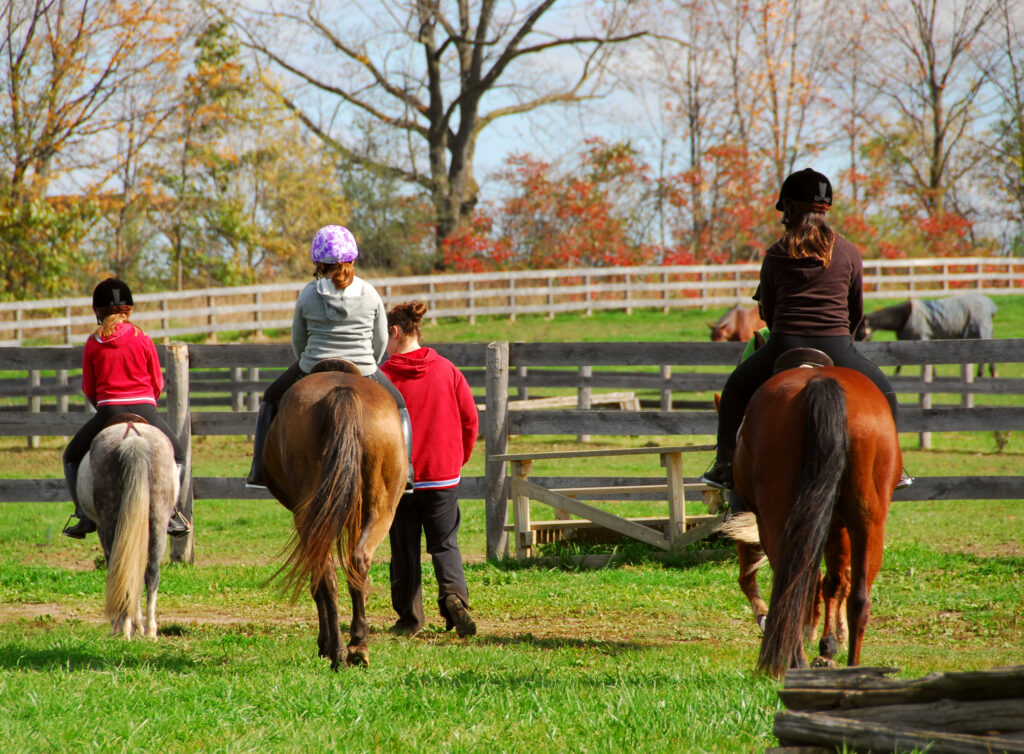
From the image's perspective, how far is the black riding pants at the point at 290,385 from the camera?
18.8ft

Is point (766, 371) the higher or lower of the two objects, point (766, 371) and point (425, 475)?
the higher

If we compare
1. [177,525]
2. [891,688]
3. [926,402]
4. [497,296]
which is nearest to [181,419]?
[177,525]

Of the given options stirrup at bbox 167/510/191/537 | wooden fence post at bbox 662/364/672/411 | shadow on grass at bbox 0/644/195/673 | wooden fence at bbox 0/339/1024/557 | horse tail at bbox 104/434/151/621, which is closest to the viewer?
shadow on grass at bbox 0/644/195/673

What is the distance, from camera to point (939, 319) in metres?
20.8

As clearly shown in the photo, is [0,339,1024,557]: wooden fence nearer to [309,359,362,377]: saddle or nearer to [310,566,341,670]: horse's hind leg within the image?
[309,359,362,377]: saddle

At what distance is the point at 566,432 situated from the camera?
29.0 feet

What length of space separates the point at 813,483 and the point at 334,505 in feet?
7.48

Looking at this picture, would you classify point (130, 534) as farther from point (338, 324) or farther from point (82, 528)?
point (338, 324)

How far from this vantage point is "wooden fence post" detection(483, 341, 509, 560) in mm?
8773

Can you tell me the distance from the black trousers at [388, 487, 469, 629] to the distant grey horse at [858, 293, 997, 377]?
15701mm

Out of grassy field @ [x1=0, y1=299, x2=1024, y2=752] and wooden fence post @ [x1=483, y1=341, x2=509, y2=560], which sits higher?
wooden fence post @ [x1=483, y1=341, x2=509, y2=560]

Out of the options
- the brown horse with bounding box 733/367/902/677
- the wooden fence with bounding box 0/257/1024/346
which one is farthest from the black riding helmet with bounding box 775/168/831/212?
the wooden fence with bounding box 0/257/1024/346

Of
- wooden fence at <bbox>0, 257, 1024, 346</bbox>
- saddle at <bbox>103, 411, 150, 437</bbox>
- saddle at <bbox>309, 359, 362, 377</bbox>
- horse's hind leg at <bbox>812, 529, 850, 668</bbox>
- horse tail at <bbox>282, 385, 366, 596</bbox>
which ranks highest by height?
wooden fence at <bbox>0, 257, 1024, 346</bbox>

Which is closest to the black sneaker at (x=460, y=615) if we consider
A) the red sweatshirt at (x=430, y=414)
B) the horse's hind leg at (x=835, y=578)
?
the red sweatshirt at (x=430, y=414)
